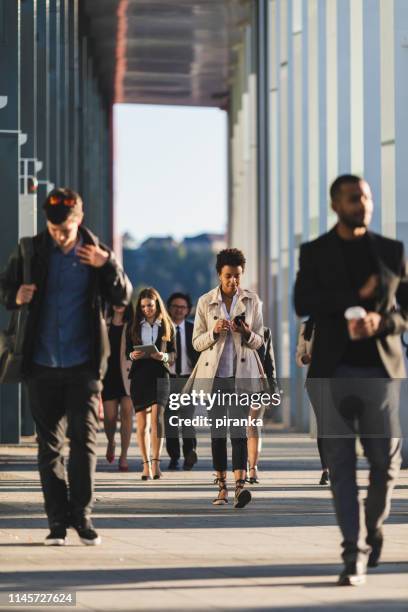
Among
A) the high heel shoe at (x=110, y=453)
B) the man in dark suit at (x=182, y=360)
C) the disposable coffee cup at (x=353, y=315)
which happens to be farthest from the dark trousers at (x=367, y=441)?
the high heel shoe at (x=110, y=453)

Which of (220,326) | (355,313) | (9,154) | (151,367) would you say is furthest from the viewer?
(9,154)

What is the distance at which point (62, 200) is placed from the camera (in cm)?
856

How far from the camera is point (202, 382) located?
1166cm

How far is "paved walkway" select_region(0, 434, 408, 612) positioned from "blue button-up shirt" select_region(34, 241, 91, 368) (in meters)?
1.01

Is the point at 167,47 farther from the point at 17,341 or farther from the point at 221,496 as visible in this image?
the point at 17,341

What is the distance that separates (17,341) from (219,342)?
3.18 m

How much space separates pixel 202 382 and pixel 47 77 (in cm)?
1647

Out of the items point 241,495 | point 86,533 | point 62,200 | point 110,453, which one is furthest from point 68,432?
point 110,453

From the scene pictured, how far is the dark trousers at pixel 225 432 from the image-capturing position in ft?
37.7

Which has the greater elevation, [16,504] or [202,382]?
[202,382]

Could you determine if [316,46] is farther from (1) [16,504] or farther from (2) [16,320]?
(2) [16,320]

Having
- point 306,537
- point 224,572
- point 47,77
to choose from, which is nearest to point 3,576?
point 224,572

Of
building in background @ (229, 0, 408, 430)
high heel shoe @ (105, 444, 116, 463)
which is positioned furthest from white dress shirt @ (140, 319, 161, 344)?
building in background @ (229, 0, 408, 430)

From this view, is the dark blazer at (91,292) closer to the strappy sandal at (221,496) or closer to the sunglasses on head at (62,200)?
the sunglasses on head at (62,200)
